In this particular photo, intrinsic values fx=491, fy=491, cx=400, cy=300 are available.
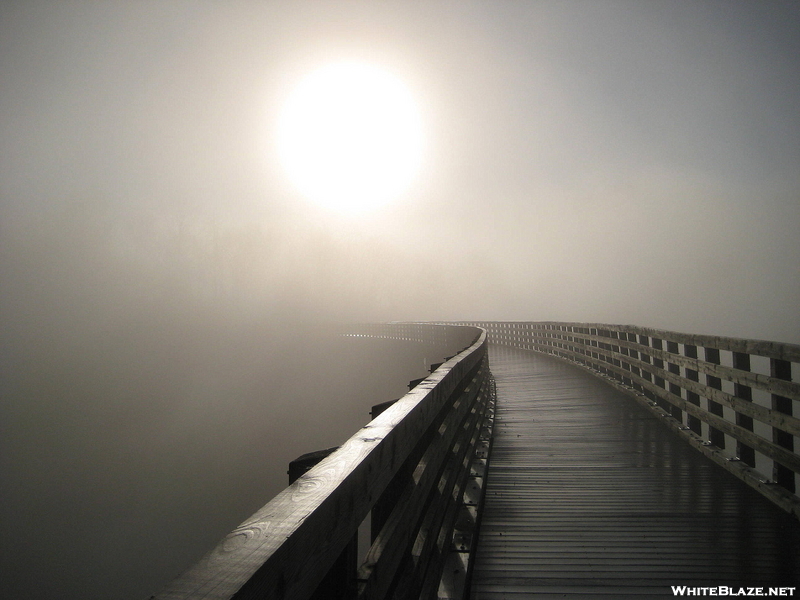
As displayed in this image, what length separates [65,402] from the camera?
94.1 metres

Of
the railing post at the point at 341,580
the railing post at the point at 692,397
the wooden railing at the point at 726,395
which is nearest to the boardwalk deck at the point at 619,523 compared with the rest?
the wooden railing at the point at 726,395

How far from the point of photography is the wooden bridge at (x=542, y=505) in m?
1.23

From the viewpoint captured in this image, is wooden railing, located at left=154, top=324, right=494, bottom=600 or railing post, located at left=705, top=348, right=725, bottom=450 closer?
wooden railing, located at left=154, top=324, right=494, bottom=600

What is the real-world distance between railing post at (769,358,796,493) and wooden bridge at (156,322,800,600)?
1 centimetres

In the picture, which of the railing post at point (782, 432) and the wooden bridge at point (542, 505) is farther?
the railing post at point (782, 432)

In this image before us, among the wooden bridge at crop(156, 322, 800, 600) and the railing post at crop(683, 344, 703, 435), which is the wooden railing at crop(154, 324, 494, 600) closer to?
the wooden bridge at crop(156, 322, 800, 600)

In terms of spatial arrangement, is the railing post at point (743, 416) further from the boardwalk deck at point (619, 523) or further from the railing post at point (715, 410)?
the railing post at point (715, 410)

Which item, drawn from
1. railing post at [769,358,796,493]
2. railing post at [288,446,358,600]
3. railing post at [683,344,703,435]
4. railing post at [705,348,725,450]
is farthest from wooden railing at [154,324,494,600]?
railing post at [683,344,703,435]

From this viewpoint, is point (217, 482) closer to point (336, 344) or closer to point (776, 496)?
point (336, 344)

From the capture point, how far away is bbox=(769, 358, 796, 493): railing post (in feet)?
14.5

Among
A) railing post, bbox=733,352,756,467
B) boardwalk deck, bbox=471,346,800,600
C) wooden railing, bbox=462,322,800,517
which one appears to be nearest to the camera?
boardwalk deck, bbox=471,346,800,600

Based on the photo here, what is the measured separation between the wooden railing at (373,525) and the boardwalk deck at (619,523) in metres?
0.40

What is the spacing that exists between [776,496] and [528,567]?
8.53ft

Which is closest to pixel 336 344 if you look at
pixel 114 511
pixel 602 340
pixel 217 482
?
pixel 217 482
